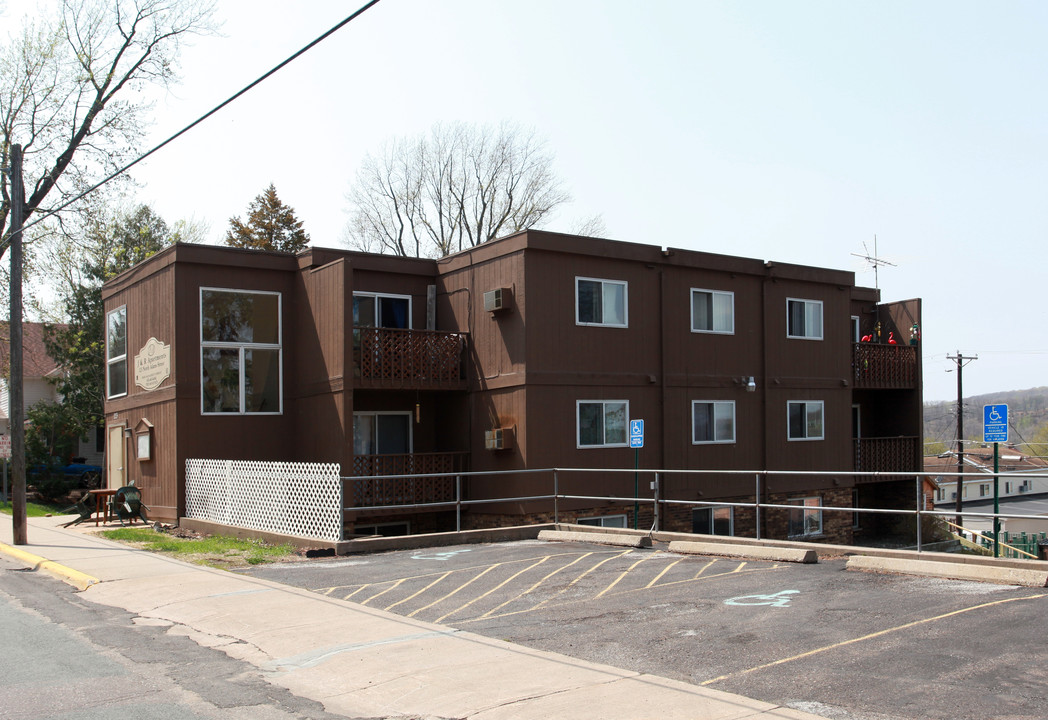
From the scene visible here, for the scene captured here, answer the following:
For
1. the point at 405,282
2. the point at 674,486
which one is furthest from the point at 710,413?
the point at 405,282

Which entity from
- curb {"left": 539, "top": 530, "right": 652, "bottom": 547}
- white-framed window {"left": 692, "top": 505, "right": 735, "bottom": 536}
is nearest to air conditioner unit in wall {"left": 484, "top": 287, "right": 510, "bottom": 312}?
curb {"left": 539, "top": 530, "right": 652, "bottom": 547}

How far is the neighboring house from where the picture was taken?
40.7m

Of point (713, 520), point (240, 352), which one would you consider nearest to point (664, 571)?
point (713, 520)

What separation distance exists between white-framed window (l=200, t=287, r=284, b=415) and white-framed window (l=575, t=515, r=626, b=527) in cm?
733

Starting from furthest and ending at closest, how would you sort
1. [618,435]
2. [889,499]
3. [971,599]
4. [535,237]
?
[889,499], [618,435], [535,237], [971,599]

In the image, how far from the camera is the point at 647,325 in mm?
21203

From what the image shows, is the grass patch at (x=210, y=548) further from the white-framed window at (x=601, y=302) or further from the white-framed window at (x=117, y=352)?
the white-framed window at (x=601, y=302)

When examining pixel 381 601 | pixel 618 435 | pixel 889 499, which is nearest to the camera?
pixel 381 601

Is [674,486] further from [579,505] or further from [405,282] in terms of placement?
[405,282]

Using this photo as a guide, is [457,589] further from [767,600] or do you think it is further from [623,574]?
[767,600]

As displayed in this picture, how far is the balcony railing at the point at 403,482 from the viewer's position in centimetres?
1889

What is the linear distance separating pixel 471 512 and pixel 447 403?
9.04 ft

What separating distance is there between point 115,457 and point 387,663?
18.2 m

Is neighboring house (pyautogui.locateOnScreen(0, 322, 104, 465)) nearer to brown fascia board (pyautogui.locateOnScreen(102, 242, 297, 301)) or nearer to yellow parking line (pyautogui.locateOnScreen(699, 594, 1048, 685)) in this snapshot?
brown fascia board (pyautogui.locateOnScreen(102, 242, 297, 301))
